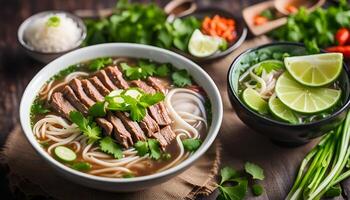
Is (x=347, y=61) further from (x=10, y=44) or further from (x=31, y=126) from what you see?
(x=10, y=44)

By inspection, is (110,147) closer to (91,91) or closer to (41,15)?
(91,91)

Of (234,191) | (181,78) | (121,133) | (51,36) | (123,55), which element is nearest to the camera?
(121,133)

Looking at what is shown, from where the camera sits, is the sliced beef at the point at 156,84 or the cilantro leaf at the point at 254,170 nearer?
the cilantro leaf at the point at 254,170

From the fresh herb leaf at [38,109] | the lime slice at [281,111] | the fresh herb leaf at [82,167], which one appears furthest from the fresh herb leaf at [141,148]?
the lime slice at [281,111]

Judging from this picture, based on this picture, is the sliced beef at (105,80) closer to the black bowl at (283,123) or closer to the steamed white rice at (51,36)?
the black bowl at (283,123)

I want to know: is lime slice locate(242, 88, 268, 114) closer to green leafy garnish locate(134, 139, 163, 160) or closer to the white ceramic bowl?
the white ceramic bowl

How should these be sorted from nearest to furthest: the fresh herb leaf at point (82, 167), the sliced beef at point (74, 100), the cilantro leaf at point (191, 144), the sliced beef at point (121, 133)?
1. the fresh herb leaf at point (82, 167)
2. the sliced beef at point (121, 133)
3. the cilantro leaf at point (191, 144)
4. the sliced beef at point (74, 100)

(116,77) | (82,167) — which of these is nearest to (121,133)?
(82,167)

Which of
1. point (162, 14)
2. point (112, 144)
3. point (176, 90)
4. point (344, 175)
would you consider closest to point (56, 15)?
point (162, 14)
